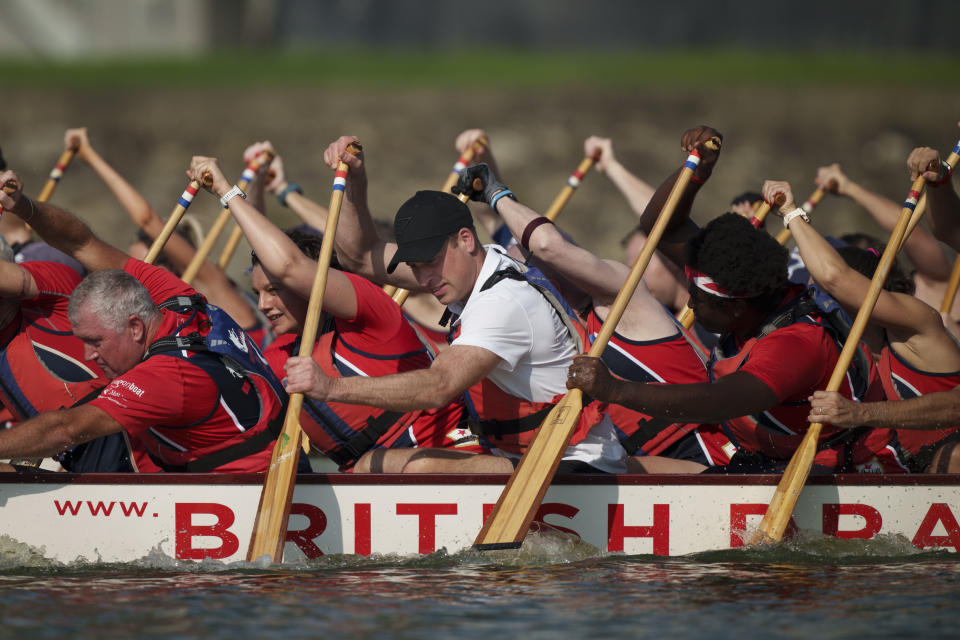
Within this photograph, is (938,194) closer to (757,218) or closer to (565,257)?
(757,218)

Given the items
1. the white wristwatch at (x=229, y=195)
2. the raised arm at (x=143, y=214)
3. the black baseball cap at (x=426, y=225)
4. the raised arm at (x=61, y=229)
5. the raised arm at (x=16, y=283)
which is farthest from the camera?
the raised arm at (x=143, y=214)

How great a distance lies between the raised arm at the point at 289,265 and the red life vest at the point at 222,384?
1.05 ft

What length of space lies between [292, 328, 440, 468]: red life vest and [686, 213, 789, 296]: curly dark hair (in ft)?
4.47

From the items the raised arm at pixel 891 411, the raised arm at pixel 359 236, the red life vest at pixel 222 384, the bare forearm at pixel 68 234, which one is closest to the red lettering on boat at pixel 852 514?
the raised arm at pixel 891 411

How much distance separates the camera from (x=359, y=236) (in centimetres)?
632

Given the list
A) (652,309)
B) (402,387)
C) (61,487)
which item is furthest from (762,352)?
(61,487)

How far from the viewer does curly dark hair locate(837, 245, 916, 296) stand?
6039 millimetres

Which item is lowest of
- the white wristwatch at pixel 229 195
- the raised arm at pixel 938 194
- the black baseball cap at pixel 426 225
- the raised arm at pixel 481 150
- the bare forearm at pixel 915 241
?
the black baseball cap at pixel 426 225

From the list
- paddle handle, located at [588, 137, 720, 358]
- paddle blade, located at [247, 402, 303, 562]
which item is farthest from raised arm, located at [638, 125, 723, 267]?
paddle blade, located at [247, 402, 303, 562]

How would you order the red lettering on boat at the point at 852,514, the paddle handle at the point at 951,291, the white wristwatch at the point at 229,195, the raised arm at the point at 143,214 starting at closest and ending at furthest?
the red lettering on boat at the point at 852,514 → the white wristwatch at the point at 229,195 → the paddle handle at the point at 951,291 → the raised arm at the point at 143,214

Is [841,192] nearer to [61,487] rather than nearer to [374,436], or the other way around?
[374,436]

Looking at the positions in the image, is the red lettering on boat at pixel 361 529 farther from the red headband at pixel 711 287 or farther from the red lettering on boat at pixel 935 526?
the red lettering on boat at pixel 935 526

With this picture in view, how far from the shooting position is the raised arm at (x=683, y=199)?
5.98 m

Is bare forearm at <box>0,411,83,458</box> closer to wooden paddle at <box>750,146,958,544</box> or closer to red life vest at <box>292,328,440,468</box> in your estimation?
red life vest at <box>292,328,440,468</box>
